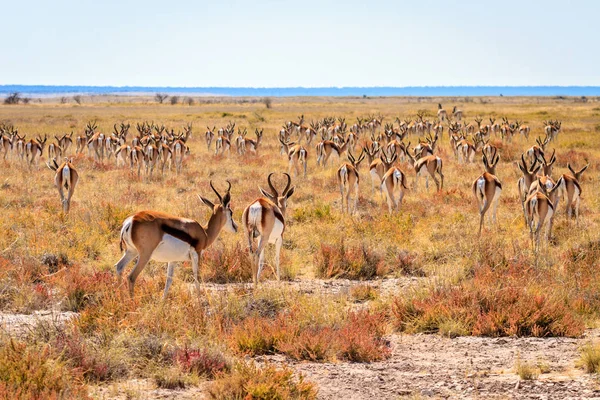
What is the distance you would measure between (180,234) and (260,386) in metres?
2.87

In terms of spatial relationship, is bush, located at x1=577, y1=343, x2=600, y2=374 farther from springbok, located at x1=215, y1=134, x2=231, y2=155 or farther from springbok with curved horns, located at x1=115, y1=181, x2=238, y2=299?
springbok, located at x1=215, y1=134, x2=231, y2=155

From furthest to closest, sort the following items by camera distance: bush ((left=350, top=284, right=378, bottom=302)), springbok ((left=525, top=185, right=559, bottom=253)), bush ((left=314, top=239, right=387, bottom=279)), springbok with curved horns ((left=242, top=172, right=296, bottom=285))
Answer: springbok ((left=525, top=185, right=559, bottom=253)), bush ((left=314, top=239, right=387, bottom=279)), springbok with curved horns ((left=242, top=172, right=296, bottom=285)), bush ((left=350, top=284, right=378, bottom=302))

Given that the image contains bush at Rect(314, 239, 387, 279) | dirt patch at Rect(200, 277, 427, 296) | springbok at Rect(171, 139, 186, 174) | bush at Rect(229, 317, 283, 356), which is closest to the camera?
bush at Rect(229, 317, 283, 356)

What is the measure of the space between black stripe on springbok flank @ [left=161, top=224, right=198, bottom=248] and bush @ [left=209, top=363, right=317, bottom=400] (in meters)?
2.44

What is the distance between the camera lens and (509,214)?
15719mm

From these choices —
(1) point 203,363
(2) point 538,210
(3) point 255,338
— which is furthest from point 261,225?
(2) point 538,210

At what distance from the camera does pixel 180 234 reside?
790 cm

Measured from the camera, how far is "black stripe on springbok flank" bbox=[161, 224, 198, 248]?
25.5 ft

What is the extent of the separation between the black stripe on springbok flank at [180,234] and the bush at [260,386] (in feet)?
8.01

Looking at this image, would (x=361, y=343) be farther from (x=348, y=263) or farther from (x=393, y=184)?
(x=393, y=184)

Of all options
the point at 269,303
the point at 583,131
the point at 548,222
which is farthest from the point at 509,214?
the point at 583,131

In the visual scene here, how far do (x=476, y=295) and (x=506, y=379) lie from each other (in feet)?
6.62

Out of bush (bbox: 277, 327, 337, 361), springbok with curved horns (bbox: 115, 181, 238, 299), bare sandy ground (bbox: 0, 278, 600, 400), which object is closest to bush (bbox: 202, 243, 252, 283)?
Result: springbok with curved horns (bbox: 115, 181, 238, 299)

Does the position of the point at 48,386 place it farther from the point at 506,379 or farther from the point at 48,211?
the point at 48,211
